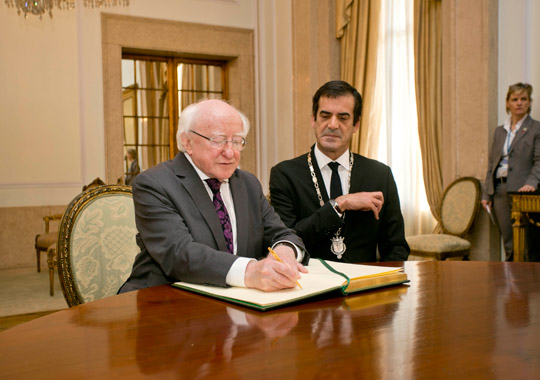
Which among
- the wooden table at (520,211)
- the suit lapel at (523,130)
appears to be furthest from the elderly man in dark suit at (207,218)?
the suit lapel at (523,130)

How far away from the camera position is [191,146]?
1918 millimetres

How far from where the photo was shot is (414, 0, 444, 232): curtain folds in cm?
571

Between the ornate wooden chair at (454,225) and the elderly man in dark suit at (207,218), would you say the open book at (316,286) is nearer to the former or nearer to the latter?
the elderly man in dark suit at (207,218)

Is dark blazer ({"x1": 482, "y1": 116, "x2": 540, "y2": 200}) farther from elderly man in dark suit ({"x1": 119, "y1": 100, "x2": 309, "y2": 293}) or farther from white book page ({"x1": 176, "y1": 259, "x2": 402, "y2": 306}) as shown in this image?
white book page ({"x1": 176, "y1": 259, "x2": 402, "y2": 306})

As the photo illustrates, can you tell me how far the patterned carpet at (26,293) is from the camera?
15.6ft

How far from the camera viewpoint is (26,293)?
547 centimetres

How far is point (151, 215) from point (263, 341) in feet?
2.66

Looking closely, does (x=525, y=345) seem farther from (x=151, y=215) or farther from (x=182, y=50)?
(x=182, y=50)

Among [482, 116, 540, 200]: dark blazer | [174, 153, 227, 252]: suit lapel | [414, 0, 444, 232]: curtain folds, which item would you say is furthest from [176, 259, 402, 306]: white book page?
[414, 0, 444, 232]: curtain folds

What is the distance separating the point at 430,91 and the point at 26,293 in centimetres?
494

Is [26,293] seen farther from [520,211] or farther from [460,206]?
[520,211]

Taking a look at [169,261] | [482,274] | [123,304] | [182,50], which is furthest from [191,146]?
[182,50]

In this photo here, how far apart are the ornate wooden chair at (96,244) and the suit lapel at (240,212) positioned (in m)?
0.44

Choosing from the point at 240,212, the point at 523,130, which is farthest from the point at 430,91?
the point at 240,212
